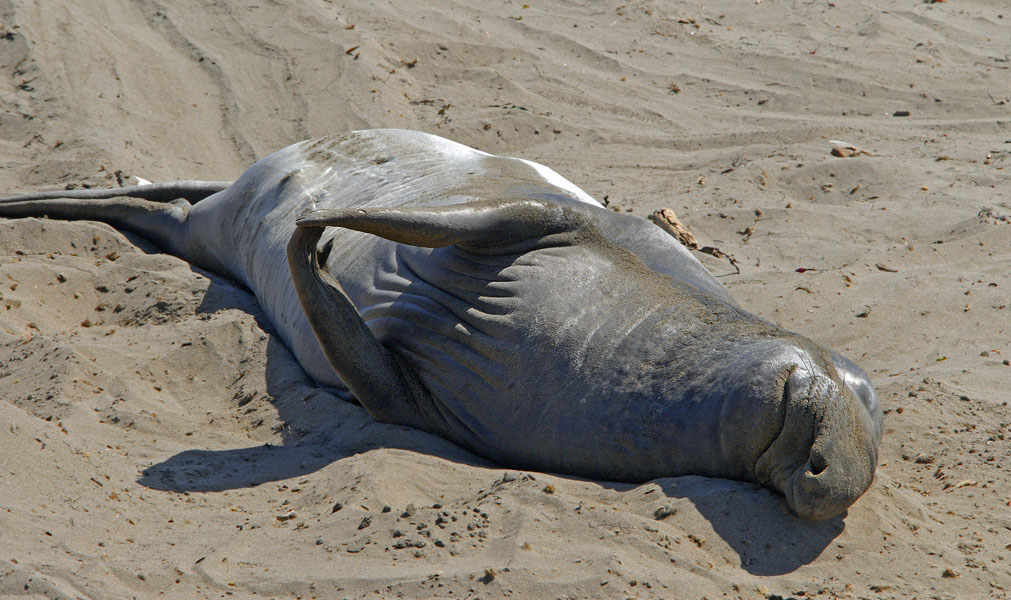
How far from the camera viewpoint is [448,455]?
12.7 ft

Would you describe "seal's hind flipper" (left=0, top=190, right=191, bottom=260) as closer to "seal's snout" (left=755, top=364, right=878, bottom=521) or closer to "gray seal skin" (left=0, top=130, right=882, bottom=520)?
"gray seal skin" (left=0, top=130, right=882, bottom=520)

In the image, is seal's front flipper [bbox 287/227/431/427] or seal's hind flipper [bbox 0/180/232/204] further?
seal's hind flipper [bbox 0/180/232/204]

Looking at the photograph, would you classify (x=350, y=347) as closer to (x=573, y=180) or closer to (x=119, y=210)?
(x=119, y=210)

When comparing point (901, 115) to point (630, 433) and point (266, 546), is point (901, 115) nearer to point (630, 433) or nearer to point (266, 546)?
point (630, 433)

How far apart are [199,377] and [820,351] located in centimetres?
273

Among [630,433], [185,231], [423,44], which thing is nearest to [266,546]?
[630,433]

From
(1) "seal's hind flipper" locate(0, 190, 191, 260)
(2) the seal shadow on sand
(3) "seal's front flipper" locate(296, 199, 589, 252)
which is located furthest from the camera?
(1) "seal's hind flipper" locate(0, 190, 191, 260)

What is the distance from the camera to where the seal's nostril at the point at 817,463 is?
10.1ft

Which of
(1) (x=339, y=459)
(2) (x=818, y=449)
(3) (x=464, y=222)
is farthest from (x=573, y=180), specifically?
(2) (x=818, y=449)

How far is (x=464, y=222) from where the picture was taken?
3.93m

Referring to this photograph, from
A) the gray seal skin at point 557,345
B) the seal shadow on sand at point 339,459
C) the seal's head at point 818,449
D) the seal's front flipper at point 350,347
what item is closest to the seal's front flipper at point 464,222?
the gray seal skin at point 557,345

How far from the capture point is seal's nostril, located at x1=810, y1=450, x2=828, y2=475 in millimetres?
3072

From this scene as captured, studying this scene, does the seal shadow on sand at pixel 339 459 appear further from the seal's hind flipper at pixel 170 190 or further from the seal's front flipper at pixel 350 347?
the seal's hind flipper at pixel 170 190

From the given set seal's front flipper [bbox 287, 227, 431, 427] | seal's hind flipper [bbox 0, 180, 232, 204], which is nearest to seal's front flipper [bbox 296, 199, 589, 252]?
seal's front flipper [bbox 287, 227, 431, 427]
